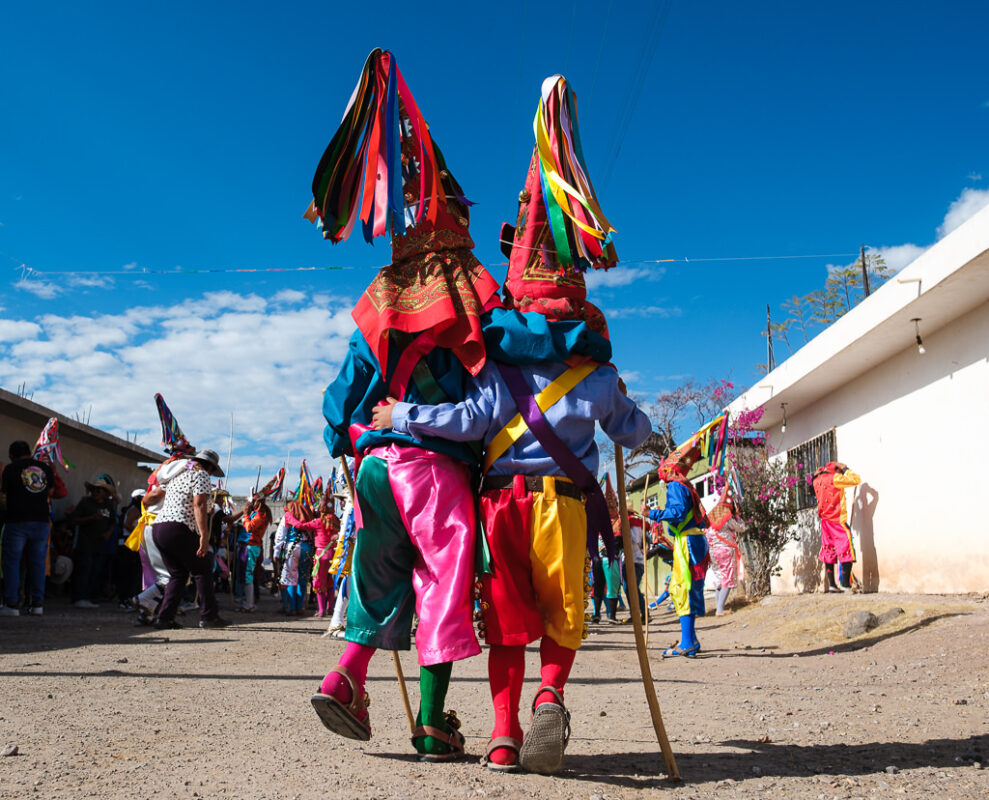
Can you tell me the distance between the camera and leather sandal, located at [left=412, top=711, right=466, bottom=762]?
9.39ft

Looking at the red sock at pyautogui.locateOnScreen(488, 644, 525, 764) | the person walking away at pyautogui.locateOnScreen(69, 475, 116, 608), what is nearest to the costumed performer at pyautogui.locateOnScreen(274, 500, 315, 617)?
the person walking away at pyautogui.locateOnScreen(69, 475, 116, 608)

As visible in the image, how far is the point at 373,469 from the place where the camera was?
3033 millimetres

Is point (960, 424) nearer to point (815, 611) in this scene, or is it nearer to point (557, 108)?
point (815, 611)

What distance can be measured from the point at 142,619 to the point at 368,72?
6855 mm

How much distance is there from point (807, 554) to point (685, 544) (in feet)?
26.3

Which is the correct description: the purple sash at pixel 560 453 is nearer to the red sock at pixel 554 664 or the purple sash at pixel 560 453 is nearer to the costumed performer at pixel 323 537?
the red sock at pixel 554 664

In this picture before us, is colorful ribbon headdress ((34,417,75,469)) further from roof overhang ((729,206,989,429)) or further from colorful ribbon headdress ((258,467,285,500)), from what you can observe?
roof overhang ((729,206,989,429))

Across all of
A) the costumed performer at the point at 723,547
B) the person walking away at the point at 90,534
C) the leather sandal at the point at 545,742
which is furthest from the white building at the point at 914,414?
the person walking away at the point at 90,534

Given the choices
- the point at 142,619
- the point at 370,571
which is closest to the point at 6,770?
the point at 370,571

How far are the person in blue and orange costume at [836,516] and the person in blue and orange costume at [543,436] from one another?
1056 cm

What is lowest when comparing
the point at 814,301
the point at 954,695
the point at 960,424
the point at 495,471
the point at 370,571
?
the point at 954,695

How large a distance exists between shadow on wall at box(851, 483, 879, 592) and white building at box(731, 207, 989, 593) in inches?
0.7

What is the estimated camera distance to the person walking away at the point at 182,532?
801 cm

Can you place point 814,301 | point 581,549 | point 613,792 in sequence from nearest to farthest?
point 613,792
point 581,549
point 814,301
